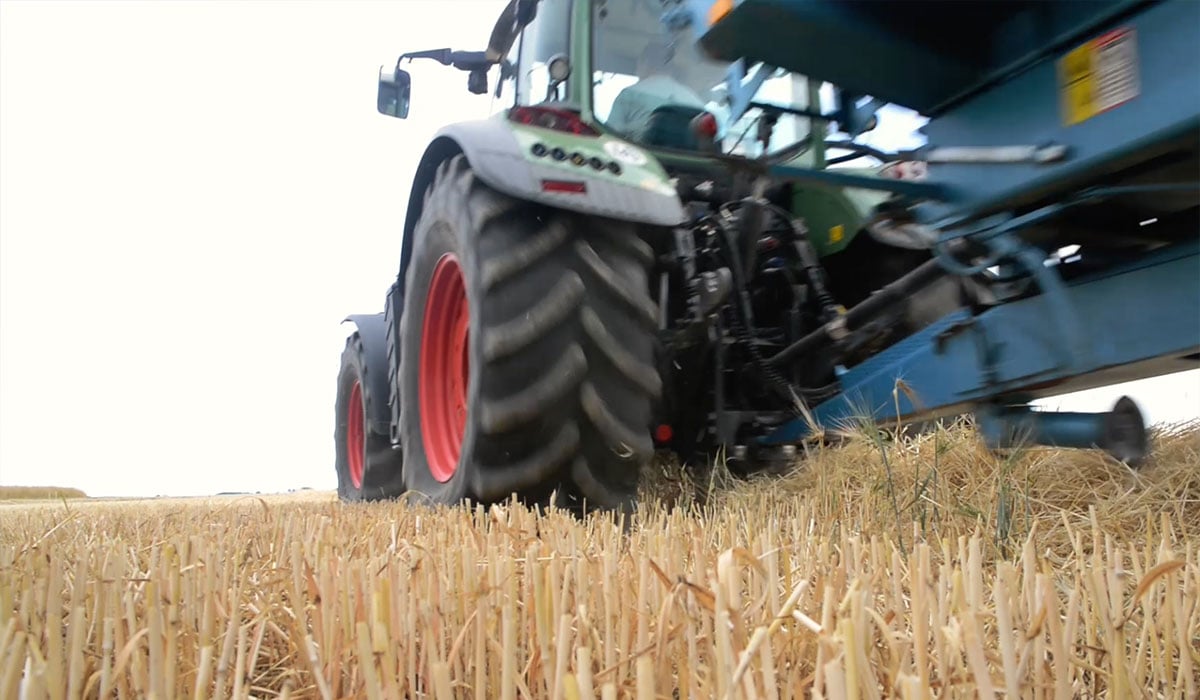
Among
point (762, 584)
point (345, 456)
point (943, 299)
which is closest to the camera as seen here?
point (762, 584)

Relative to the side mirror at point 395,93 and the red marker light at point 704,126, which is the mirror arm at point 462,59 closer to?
the side mirror at point 395,93

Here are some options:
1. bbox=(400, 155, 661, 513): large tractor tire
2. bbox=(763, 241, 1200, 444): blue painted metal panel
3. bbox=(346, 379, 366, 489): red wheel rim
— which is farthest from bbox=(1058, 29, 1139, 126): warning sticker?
bbox=(346, 379, 366, 489): red wheel rim

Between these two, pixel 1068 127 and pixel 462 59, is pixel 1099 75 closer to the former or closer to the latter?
pixel 1068 127

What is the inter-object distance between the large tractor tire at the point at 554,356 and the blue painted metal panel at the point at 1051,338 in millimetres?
647

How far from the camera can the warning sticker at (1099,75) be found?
56.3 inches

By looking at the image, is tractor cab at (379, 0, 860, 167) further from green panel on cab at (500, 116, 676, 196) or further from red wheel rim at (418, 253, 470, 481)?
red wheel rim at (418, 253, 470, 481)

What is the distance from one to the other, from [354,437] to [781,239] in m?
2.94

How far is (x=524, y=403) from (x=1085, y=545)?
1.20 m

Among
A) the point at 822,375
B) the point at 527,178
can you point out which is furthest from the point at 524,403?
the point at 822,375

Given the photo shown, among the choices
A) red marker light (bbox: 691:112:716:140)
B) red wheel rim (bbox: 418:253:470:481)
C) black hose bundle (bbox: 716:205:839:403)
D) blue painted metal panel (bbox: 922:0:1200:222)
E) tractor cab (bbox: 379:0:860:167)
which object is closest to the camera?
blue painted metal panel (bbox: 922:0:1200:222)

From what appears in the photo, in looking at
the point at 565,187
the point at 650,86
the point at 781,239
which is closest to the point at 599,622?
the point at 565,187

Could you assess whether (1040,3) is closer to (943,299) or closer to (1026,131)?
(1026,131)

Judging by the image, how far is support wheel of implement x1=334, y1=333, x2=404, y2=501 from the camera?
414cm

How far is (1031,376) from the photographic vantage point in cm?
163
